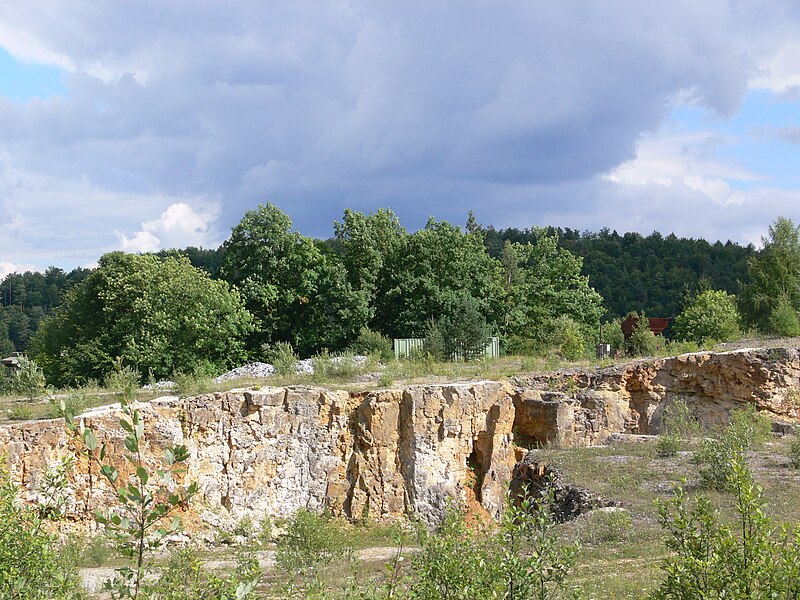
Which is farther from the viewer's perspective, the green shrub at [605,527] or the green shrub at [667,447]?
the green shrub at [667,447]

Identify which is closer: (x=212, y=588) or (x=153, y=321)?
(x=212, y=588)

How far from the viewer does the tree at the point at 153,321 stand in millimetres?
25609

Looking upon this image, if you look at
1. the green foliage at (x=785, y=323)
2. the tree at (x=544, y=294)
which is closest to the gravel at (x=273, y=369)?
the tree at (x=544, y=294)

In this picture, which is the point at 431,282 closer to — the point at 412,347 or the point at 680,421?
the point at 412,347

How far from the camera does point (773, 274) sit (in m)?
37.0

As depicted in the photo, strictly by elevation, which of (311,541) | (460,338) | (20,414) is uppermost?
(460,338)

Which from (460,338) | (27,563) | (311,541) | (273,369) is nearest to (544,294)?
(460,338)

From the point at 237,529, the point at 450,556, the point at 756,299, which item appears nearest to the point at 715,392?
the point at 237,529

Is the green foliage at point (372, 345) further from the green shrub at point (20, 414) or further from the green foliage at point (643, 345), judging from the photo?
the green shrub at point (20, 414)

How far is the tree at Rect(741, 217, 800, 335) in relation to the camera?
34.2m

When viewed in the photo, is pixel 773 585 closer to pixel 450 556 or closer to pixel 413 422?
pixel 450 556

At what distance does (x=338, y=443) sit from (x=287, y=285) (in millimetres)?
14270

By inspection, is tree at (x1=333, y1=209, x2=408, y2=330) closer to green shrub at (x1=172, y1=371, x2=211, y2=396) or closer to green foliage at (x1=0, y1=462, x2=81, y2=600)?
green shrub at (x1=172, y1=371, x2=211, y2=396)

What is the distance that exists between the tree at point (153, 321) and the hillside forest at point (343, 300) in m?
0.05
